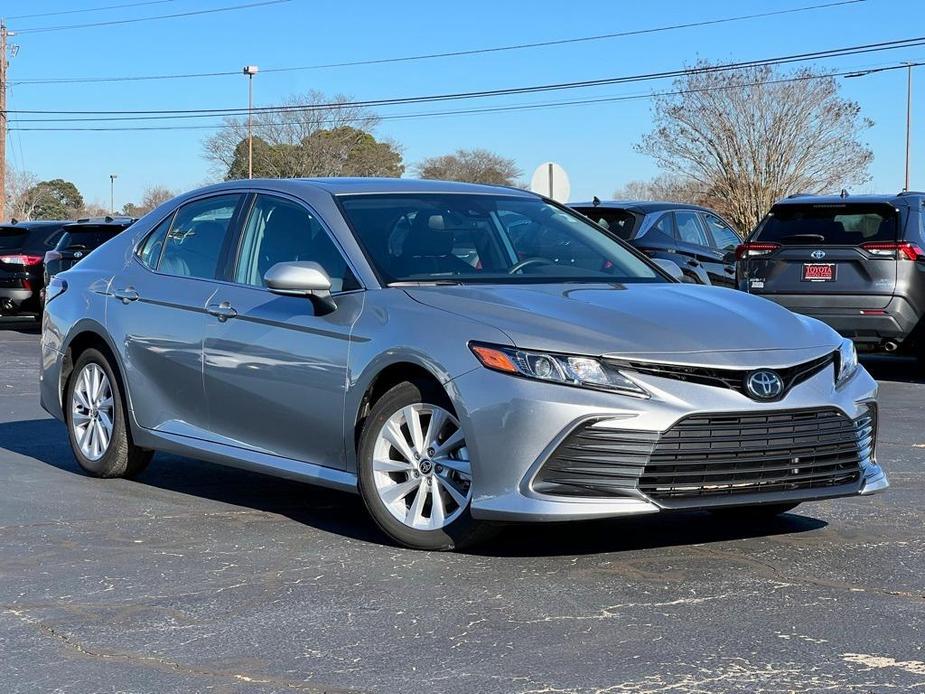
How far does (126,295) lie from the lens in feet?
25.3

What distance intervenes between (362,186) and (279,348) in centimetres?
98

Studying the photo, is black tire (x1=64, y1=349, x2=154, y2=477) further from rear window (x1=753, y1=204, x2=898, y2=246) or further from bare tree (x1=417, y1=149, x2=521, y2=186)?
bare tree (x1=417, y1=149, x2=521, y2=186)

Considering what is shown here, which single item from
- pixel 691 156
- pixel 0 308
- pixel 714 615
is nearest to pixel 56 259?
pixel 0 308

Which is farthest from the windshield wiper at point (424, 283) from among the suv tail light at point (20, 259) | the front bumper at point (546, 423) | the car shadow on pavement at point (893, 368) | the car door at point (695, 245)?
the suv tail light at point (20, 259)

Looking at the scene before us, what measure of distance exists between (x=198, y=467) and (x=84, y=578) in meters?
2.89

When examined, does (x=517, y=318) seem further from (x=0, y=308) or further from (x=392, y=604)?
(x=0, y=308)

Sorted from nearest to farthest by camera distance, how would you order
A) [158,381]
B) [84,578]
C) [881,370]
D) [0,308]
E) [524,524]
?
[84,578], [524,524], [158,381], [881,370], [0,308]

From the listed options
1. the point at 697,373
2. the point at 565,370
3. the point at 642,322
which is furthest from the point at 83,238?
the point at 697,373

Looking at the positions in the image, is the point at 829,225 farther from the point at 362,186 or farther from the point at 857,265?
the point at 362,186

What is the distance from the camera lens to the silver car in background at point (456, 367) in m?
5.48

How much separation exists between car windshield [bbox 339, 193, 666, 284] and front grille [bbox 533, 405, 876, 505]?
122 centimetres

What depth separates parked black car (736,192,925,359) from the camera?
44.2ft

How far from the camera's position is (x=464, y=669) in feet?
14.2

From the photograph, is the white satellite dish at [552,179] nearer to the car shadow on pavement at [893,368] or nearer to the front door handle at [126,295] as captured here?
the car shadow on pavement at [893,368]
